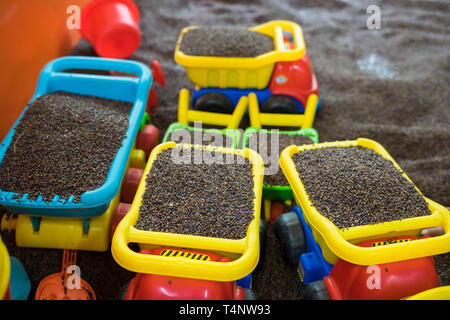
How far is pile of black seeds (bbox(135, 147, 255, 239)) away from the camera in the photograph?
86 cm

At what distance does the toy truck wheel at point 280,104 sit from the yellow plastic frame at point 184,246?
70 centimetres

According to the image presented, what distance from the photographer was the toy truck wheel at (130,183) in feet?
3.97

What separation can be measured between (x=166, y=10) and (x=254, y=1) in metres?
0.59

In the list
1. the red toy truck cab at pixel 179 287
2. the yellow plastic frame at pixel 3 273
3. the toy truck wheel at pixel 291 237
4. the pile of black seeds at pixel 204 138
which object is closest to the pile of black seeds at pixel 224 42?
the pile of black seeds at pixel 204 138

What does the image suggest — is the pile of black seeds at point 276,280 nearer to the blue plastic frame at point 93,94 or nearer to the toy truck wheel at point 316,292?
the toy truck wheel at point 316,292

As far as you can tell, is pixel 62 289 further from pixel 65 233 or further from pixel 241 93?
pixel 241 93

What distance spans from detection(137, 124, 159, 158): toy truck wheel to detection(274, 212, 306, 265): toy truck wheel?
58 cm

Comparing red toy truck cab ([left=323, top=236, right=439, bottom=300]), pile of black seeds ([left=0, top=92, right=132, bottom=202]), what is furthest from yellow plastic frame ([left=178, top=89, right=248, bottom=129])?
red toy truck cab ([left=323, top=236, right=439, bottom=300])

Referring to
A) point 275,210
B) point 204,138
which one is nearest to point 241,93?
point 204,138

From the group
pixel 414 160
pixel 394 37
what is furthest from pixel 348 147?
pixel 394 37

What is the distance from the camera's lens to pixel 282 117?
A: 146cm

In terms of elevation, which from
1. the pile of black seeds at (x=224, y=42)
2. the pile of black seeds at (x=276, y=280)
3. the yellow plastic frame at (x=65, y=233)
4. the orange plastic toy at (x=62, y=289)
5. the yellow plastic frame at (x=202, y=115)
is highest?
the pile of black seeds at (x=224, y=42)

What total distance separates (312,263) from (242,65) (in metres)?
0.76
